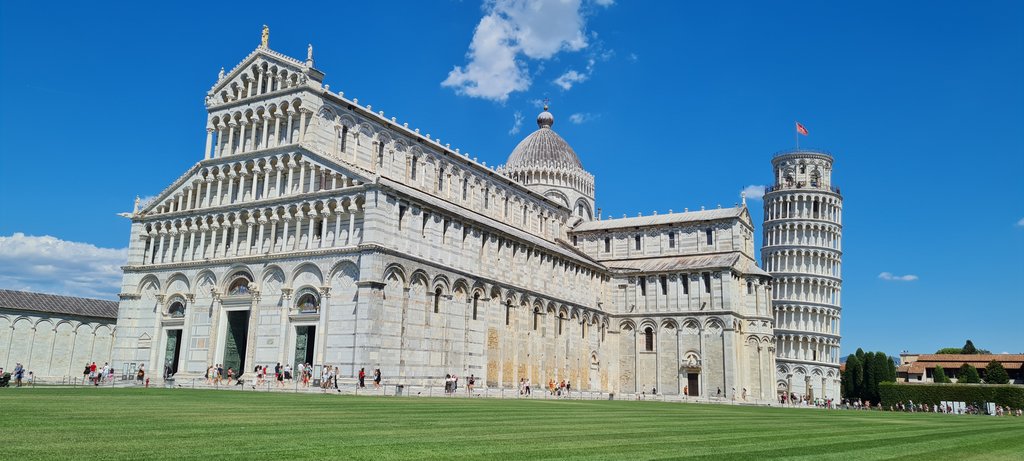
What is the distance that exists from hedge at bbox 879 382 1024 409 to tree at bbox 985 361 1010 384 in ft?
77.2

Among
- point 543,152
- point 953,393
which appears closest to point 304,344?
point 543,152

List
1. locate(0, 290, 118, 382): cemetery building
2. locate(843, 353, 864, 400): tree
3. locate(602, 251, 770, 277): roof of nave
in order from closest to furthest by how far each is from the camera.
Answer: locate(0, 290, 118, 382): cemetery building, locate(602, 251, 770, 277): roof of nave, locate(843, 353, 864, 400): tree

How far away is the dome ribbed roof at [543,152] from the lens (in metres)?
80.9

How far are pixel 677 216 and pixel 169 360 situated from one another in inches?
1815

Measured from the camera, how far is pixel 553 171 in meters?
80.1

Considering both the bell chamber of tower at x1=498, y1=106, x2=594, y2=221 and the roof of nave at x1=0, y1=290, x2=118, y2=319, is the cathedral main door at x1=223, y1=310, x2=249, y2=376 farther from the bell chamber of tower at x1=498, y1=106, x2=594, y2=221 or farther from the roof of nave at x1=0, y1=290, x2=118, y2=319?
the bell chamber of tower at x1=498, y1=106, x2=594, y2=221

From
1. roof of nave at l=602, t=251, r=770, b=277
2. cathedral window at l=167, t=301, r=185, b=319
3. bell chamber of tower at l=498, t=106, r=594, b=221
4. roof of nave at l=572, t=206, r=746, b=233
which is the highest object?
bell chamber of tower at l=498, t=106, r=594, b=221

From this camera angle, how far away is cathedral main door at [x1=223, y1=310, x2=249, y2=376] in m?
47.1

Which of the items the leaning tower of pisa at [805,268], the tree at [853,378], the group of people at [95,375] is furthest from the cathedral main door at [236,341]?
the tree at [853,378]

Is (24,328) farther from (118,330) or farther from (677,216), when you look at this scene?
(677,216)

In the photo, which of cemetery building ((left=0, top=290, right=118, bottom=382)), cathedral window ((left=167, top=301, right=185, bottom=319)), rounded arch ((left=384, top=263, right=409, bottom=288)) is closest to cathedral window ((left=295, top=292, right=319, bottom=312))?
rounded arch ((left=384, top=263, right=409, bottom=288))

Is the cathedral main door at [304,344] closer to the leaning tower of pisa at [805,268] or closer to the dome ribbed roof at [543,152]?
the dome ribbed roof at [543,152]

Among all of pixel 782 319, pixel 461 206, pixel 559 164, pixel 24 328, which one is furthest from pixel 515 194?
pixel 782 319

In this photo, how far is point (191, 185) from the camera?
169 ft
